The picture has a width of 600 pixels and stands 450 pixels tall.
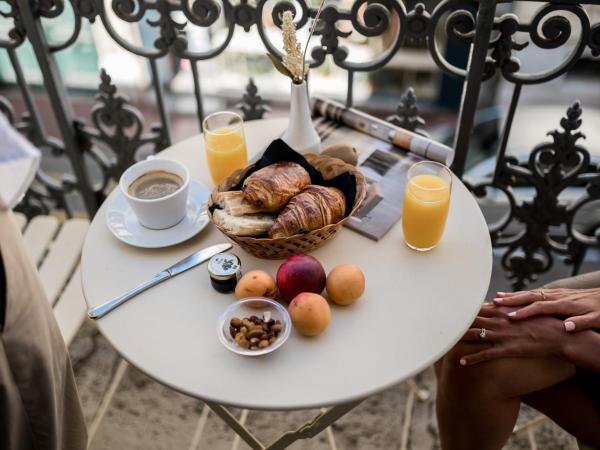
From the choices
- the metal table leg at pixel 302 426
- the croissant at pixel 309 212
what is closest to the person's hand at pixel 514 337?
the metal table leg at pixel 302 426

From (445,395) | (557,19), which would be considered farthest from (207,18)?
(445,395)

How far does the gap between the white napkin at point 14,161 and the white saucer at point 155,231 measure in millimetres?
425

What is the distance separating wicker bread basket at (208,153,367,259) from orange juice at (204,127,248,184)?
0.35ft

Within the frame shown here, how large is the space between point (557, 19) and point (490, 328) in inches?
31.5

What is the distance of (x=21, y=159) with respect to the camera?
32.2 inches

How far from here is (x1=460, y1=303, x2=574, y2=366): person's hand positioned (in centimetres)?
117

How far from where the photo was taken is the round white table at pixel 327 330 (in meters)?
1.01

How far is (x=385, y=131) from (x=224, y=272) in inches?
24.9

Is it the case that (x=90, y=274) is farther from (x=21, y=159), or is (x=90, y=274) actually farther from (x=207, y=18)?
(x=207, y=18)

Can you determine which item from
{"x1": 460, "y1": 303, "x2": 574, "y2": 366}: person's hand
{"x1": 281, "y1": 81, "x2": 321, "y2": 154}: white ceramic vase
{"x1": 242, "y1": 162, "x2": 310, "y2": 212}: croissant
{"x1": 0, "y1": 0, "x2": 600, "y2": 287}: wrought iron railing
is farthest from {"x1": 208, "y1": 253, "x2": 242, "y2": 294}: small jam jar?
{"x1": 0, "y1": 0, "x2": 600, "y2": 287}: wrought iron railing

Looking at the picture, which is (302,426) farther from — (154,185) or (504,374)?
(154,185)

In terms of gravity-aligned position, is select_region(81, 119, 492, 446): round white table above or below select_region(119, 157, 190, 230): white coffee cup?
below

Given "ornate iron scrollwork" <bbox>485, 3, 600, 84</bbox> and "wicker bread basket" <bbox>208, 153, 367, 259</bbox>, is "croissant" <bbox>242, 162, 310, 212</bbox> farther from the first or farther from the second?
"ornate iron scrollwork" <bbox>485, 3, 600, 84</bbox>

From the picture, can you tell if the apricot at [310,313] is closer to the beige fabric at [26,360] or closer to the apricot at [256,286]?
the apricot at [256,286]
